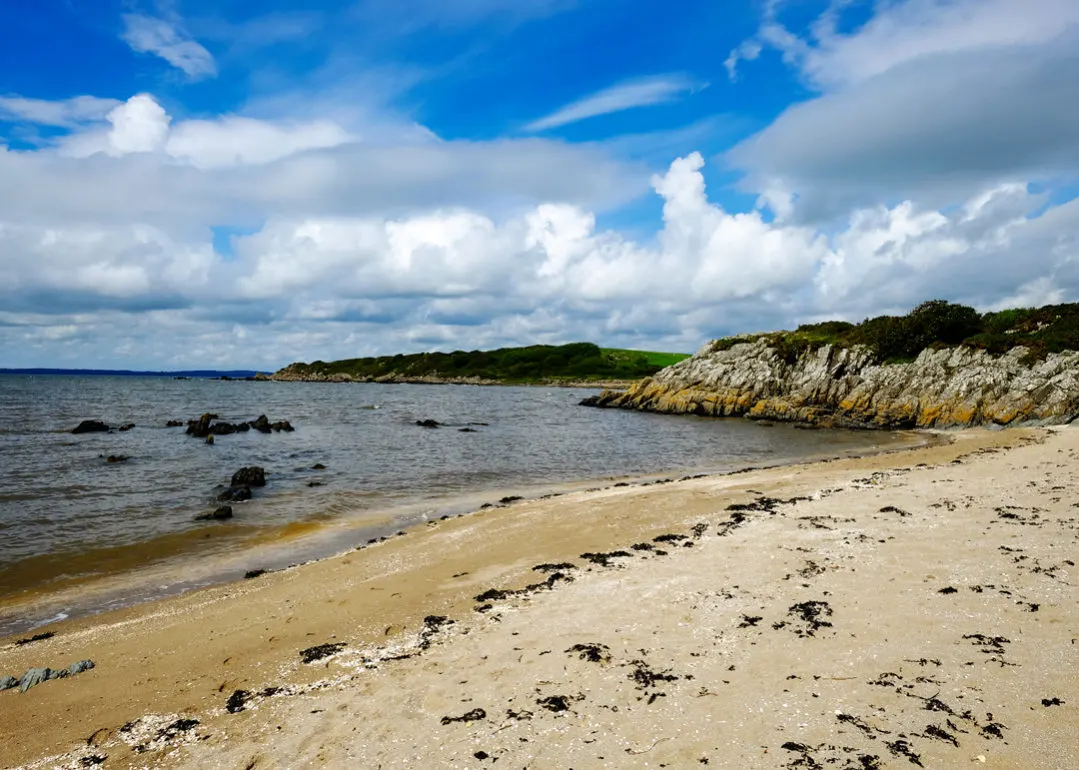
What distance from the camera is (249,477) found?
27.6 m

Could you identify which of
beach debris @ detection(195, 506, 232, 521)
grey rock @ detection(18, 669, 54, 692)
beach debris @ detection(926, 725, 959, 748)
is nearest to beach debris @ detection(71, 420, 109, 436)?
beach debris @ detection(195, 506, 232, 521)

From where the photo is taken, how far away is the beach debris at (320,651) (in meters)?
9.24

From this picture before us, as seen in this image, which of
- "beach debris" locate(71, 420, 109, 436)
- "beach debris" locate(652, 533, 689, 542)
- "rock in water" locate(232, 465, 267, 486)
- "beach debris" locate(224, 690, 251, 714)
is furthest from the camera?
"beach debris" locate(71, 420, 109, 436)

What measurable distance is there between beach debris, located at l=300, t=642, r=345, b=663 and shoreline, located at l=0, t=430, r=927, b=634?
21.4 feet

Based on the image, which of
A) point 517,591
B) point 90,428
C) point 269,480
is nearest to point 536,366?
point 90,428

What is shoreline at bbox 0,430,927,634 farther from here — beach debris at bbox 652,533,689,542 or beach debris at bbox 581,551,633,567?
beach debris at bbox 652,533,689,542

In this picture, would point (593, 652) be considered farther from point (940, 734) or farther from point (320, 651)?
point (320, 651)

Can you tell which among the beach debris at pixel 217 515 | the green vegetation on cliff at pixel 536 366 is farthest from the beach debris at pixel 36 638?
the green vegetation on cliff at pixel 536 366

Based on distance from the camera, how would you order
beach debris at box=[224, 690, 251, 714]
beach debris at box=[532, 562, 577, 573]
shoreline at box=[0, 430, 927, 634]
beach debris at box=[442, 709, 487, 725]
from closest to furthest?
beach debris at box=[442, 709, 487, 725], beach debris at box=[224, 690, 251, 714], beach debris at box=[532, 562, 577, 573], shoreline at box=[0, 430, 927, 634]

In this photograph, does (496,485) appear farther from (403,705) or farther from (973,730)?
(973,730)

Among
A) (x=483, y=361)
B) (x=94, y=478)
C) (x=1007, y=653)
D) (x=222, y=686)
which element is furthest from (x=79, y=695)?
(x=483, y=361)

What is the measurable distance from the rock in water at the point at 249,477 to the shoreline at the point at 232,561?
26.5 ft

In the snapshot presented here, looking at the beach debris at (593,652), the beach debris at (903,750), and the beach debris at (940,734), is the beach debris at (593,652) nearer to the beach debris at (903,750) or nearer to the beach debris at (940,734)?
the beach debris at (903,750)

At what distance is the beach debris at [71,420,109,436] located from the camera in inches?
1912
